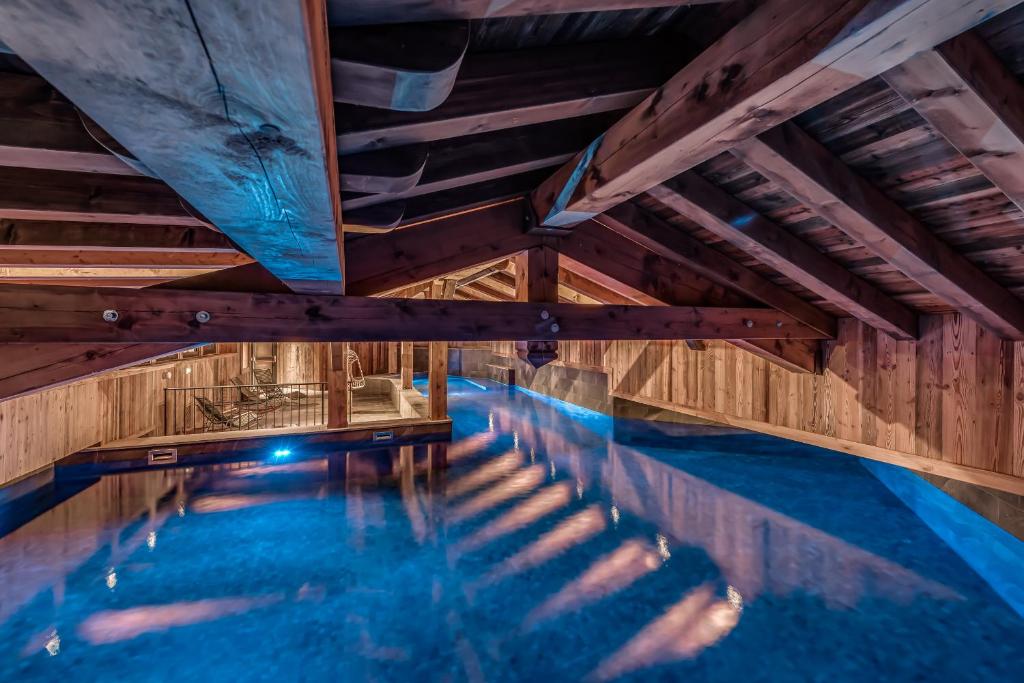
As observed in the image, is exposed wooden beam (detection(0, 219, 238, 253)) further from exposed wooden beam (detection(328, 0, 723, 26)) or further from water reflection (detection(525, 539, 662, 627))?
water reflection (detection(525, 539, 662, 627))

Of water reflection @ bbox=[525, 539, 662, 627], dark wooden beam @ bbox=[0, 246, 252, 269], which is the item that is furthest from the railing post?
water reflection @ bbox=[525, 539, 662, 627]

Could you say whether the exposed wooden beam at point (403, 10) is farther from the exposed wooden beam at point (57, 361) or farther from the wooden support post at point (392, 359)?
the wooden support post at point (392, 359)

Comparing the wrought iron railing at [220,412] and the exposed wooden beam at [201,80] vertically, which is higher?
the exposed wooden beam at [201,80]

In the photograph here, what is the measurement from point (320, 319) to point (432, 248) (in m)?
1.05

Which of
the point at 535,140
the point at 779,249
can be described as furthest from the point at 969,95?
the point at 779,249

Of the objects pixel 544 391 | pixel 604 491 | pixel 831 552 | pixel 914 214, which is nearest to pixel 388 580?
pixel 604 491

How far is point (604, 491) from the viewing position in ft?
17.4

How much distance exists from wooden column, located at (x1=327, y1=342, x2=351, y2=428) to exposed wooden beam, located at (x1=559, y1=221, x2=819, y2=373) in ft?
13.4

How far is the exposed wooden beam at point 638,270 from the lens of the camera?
13.9 ft

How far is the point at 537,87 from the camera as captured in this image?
1870 millimetres

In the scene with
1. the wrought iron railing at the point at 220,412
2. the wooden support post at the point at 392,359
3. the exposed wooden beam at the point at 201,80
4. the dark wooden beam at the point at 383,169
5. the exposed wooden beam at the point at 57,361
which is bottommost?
the wrought iron railing at the point at 220,412

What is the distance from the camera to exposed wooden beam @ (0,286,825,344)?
9.62 feet

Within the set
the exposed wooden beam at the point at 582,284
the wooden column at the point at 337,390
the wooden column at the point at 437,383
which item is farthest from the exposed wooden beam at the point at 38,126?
the wooden column at the point at 437,383

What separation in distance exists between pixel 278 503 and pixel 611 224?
4575 mm
